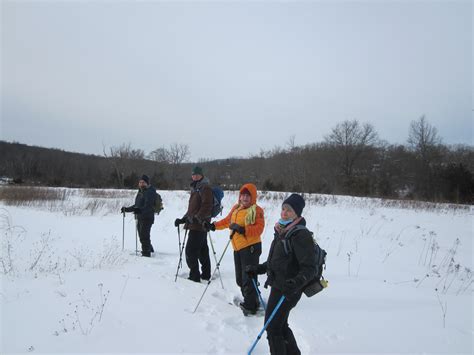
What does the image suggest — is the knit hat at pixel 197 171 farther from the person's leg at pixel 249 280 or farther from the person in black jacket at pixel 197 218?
the person's leg at pixel 249 280

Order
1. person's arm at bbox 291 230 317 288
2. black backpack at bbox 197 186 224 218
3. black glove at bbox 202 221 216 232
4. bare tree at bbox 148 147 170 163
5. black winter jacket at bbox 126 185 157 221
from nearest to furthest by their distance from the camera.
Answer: person's arm at bbox 291 230 317 288
black glove at bbox 202 221 216 232
black backpack at bbox 197 186 224 218
black winter jacket at bbox 126 185 157 221
bare tree at bbox 148 147 170 163

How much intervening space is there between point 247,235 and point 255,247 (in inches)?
9.5

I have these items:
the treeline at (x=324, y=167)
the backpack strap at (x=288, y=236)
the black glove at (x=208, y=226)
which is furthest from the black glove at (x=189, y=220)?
the treeline at (x=324, y=167)

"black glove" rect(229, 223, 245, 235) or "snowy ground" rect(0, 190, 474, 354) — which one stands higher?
"black glove" rect(229, 223, 245, 235)

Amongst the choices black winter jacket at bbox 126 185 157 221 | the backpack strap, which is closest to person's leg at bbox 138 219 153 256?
black winter jacket at bbox 126 185 157 221

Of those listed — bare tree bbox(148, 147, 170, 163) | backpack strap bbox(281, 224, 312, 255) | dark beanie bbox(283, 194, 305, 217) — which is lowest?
backpack strap bbox(281, 224, 312, 255)

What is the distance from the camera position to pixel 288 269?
290cm

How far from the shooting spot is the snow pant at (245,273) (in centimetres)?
417

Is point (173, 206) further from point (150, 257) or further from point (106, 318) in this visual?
point (106, 318)

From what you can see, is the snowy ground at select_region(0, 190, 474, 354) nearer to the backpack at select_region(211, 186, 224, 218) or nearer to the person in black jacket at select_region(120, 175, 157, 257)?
the person in black jacket at select_region(120, 175, 157, 257)

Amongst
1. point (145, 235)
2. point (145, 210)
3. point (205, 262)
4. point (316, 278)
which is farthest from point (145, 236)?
point (316, 278)

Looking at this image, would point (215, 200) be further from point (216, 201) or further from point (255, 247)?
point (255, 247)

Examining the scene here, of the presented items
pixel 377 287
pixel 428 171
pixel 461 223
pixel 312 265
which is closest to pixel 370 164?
pixel 428 171

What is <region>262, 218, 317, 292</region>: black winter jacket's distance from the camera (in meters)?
2.67
